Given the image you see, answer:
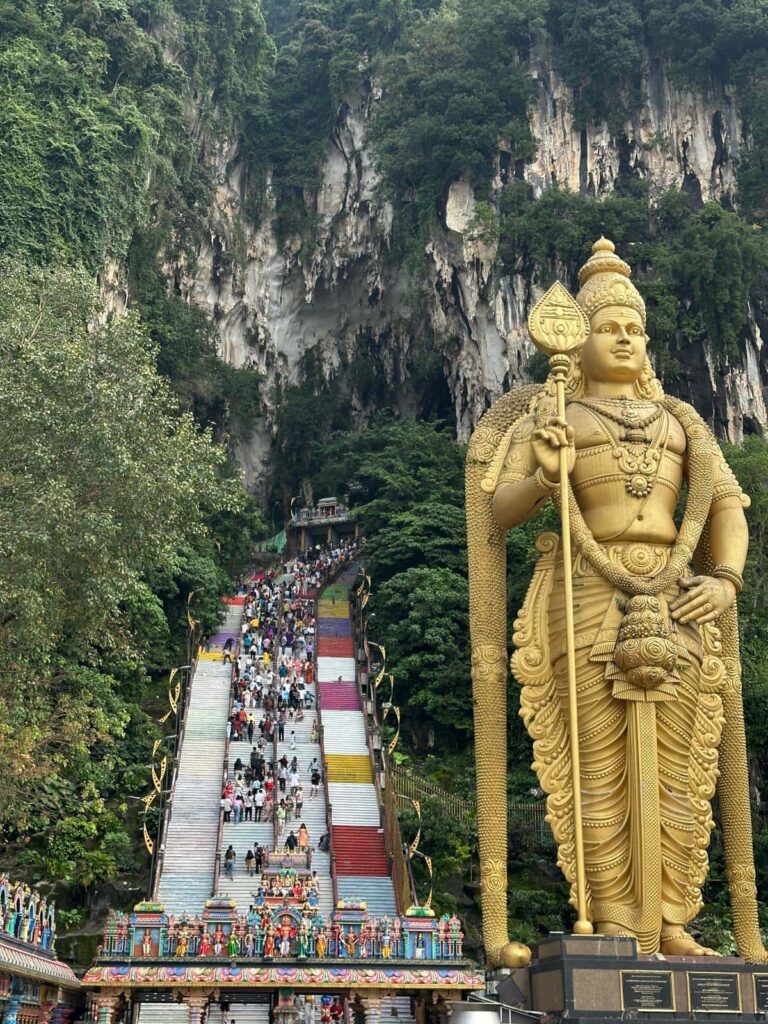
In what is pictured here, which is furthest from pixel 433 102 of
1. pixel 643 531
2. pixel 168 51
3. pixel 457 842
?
pixel 643 531

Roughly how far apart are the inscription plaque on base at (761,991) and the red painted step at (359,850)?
7.54 m

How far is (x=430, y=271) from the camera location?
30781mm

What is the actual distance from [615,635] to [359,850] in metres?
7.79

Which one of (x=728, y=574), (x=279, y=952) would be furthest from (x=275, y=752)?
(x=728, y=574)

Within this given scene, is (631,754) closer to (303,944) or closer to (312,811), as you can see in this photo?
(303,944)

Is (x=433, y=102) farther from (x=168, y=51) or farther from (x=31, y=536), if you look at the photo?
(x=31, y=536)

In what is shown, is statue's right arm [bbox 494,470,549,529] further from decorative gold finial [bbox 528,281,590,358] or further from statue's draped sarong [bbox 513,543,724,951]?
decorative gold finial [bbox 528,281,590,358]

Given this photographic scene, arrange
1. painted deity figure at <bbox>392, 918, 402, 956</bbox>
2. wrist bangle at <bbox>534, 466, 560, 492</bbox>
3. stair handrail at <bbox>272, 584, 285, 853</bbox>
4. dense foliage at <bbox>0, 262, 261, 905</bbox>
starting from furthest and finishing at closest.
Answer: stair handrail at <bbox>272, 584, 285, 853</bbox> → dense foliage at <bbox>0, 262, 261, 905</bbox> → painted deity figure at <bbox>392, 918, 402, 956</bbox> → wrist bangle at <bbox>534, 466, 560, 492</bbox>

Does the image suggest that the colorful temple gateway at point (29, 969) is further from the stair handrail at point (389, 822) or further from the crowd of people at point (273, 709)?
the stair handrail at point (389, 822)

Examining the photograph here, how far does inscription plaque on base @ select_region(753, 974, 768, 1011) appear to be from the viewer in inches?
260

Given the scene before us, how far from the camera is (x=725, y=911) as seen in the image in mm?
13805

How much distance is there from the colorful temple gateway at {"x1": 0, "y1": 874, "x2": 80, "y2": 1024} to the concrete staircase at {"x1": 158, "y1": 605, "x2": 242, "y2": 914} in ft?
9.08

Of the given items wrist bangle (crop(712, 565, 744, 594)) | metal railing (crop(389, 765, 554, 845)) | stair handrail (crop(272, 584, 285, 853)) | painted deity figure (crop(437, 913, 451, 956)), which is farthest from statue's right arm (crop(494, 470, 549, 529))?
metal railing (crop(389, 765, 554, 845))

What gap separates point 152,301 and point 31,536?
66.4ft
